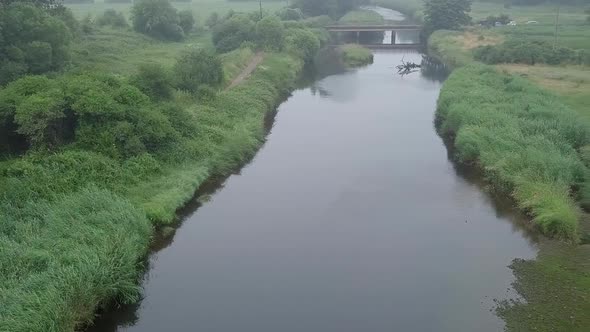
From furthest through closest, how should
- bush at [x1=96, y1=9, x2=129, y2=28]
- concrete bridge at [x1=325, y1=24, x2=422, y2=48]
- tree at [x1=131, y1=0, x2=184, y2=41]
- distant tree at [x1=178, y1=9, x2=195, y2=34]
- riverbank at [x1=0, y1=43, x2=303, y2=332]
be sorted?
concrete bridge at [x1=325, y1=24, x2=422, y2=48], distant tree at [x1=178, y1=9, x2=195, y2=34], bush at [x1=96, y1=9, x2=129, y2=28], tree at [x1=131, y1=0, x2=184, y2=41], riverbank at [x1=0, y1=43, x2=303, y2=332]

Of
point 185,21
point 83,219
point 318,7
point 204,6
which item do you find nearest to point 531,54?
point 185,21

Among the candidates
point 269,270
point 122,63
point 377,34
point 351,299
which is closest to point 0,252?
point 269,270

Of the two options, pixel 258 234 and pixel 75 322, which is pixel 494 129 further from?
pixel 75 322

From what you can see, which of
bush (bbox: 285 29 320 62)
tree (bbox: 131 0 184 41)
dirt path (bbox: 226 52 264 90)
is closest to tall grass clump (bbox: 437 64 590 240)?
dirt path (bbox: 226 52 264 90)

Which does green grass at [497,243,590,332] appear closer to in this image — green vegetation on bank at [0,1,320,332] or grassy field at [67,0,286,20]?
green vegetation on bank at [0,1,320,332]

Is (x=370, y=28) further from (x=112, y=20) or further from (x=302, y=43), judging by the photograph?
(x=112, y=20)

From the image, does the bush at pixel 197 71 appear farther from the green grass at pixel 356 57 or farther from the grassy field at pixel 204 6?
the grassy field at pixel 204 6
